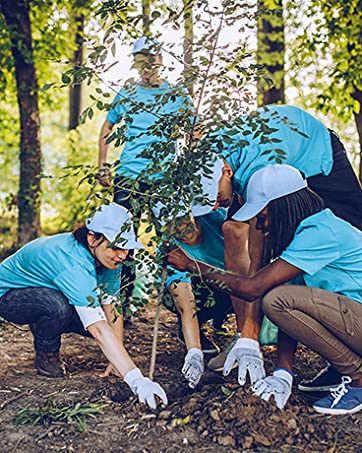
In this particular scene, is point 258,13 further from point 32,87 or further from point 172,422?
point 32,87

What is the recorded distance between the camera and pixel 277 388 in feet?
10.2

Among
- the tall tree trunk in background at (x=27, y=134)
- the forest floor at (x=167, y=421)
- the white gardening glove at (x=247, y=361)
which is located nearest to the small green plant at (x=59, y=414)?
the forest floor at (x=167, y=421)

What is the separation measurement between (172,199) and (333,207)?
1.04m

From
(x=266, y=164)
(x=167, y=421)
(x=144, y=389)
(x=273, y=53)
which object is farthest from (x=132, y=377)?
(x=273, y=53)

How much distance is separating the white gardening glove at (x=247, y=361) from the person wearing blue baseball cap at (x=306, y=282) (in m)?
0.01

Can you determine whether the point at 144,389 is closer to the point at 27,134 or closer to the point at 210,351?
the point at 210,351

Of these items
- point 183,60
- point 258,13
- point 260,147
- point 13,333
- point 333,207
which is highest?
point 258,13

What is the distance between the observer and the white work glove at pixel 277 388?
3.04m

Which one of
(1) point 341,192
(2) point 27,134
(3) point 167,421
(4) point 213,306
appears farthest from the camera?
(2) point 27,134

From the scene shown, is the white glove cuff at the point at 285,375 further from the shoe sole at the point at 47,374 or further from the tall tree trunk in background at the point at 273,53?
the tall tree trunk in background at the point at 273,53

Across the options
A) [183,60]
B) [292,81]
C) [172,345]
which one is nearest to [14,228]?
[292,81]

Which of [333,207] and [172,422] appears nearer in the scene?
[172,422]

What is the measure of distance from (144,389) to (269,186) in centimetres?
106

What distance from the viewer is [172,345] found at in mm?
4223
